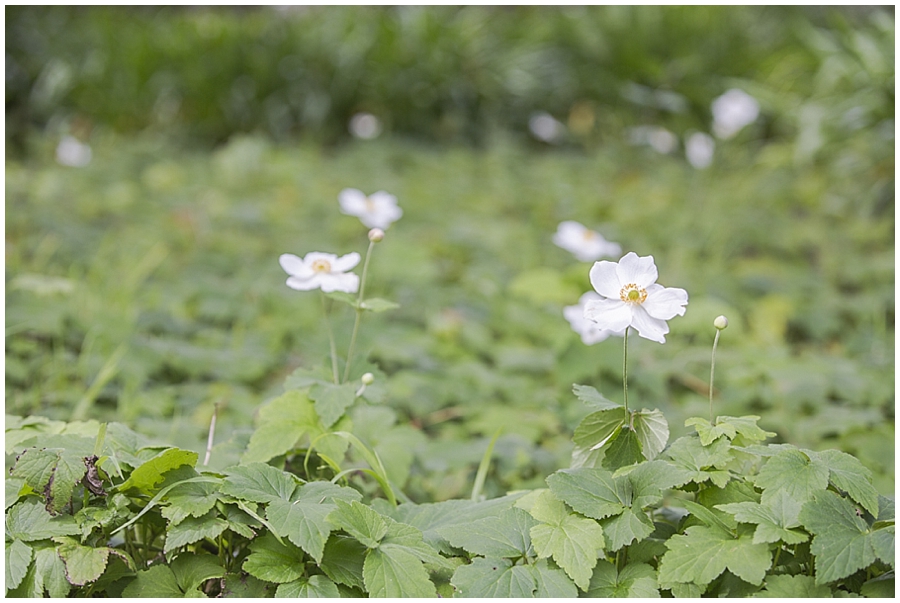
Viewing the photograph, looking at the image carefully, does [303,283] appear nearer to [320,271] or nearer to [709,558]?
[320,271]

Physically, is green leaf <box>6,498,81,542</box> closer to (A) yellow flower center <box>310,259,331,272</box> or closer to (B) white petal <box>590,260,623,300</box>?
(A) yellow flower center <box>310,259,331,272</box>

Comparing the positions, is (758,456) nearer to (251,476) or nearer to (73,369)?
(251,476)

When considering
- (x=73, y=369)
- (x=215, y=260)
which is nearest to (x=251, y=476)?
(x=73, y=369)

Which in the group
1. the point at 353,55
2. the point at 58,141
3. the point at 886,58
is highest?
the point at 886,58

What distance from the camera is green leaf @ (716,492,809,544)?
2.57 feet

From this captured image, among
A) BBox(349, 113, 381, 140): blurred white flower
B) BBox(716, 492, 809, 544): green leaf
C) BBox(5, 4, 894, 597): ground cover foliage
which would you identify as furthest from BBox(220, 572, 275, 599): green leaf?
BBox(349, 113, 381, 140): blurred white flower

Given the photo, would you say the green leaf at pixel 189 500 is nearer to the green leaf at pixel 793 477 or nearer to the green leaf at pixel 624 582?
the green leaf at pixel 624 582

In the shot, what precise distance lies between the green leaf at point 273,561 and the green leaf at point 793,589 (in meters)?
0.51

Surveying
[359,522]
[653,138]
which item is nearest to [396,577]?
[359,522]

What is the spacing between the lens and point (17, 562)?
822 millimetres

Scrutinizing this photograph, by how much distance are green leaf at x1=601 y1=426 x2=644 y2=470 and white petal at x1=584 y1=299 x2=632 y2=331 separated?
0.15m

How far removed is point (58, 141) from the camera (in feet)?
12.6

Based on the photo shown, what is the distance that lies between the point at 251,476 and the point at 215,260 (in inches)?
68.4

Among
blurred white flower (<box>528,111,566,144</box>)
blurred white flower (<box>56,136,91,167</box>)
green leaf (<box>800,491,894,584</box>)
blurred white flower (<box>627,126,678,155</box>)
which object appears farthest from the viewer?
blurred white flower (<box>528,111,566,144</box>)
